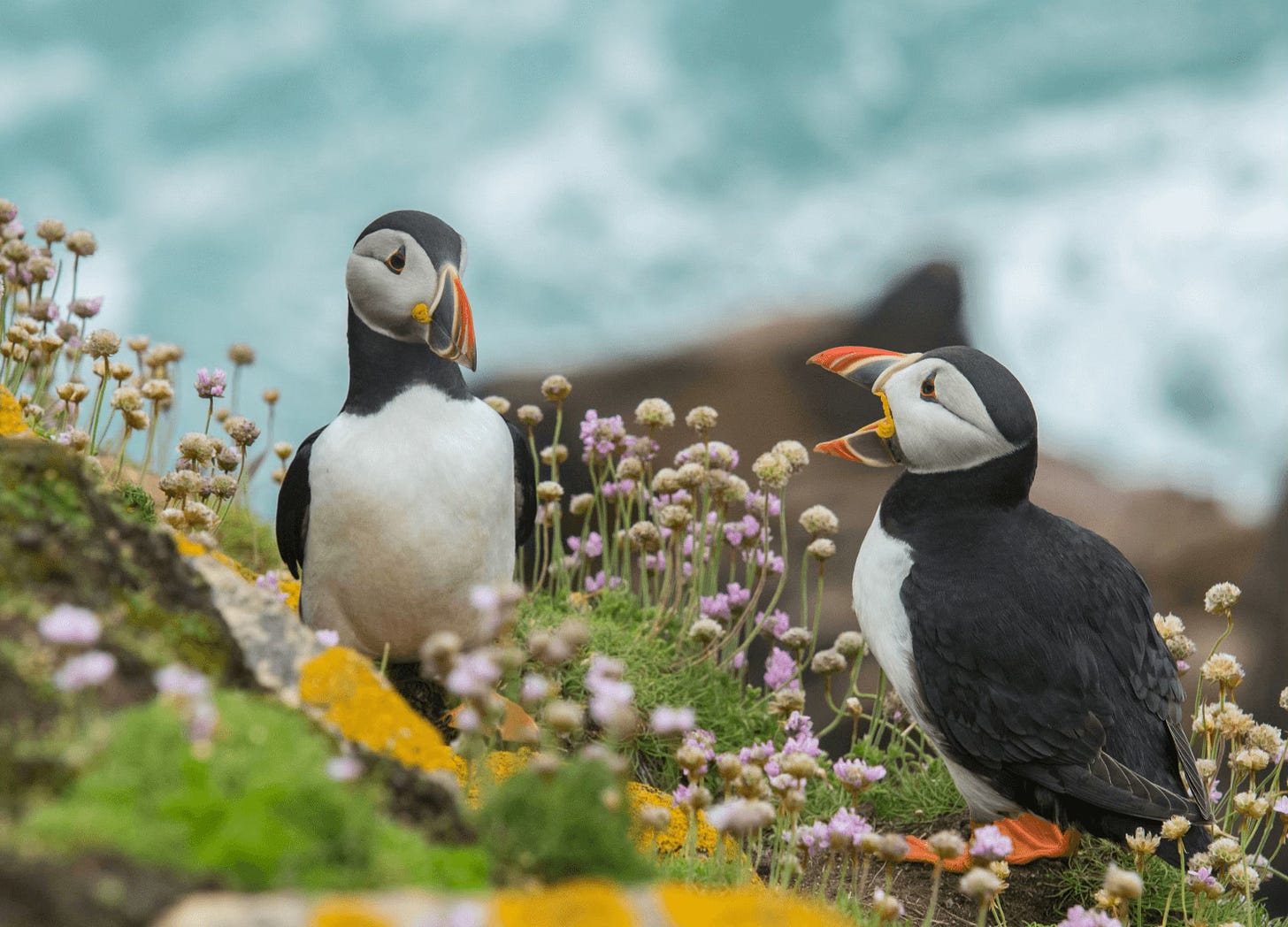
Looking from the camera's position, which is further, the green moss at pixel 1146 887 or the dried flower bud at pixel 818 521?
the dried flower bud at pixel 818 521

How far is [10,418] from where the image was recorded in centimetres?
316

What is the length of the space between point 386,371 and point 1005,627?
212 cm

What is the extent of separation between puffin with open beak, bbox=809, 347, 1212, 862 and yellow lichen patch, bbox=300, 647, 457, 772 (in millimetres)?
2093

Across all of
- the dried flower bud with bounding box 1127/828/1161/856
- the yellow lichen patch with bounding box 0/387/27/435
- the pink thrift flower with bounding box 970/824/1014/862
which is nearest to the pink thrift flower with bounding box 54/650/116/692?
the yellow lichen patch with bounding box 0/387/27/435

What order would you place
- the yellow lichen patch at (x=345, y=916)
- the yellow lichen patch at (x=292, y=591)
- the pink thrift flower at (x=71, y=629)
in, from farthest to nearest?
the yellow lichen patch at (x=292, y=591) < the pink thrift flower at (x=71, y=629) < the yellow lichen patch at (x=345, y=916)

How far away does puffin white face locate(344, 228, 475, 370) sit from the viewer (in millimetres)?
3711

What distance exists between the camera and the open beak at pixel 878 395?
4.27 meters

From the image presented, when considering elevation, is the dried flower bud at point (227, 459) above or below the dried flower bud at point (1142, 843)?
above

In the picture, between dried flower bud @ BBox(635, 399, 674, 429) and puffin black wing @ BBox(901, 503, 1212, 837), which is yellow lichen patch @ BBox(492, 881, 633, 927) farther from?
dried flower bud @ BBox(635, 399, 674, 429)

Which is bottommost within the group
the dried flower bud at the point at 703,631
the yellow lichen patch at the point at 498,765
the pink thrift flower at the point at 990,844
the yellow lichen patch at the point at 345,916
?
the yellow lichen patch at the point at 498,765

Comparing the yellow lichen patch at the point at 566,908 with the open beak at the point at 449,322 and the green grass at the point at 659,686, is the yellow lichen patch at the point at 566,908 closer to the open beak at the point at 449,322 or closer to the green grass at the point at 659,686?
the open beak at the point at 449,322

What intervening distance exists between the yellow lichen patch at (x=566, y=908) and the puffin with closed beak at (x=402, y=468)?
86.2 inches

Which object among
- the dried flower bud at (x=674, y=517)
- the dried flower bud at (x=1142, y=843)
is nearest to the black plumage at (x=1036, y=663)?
the dried flower bud at (x=1142, y=843)

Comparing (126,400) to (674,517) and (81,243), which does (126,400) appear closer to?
(81,243)
